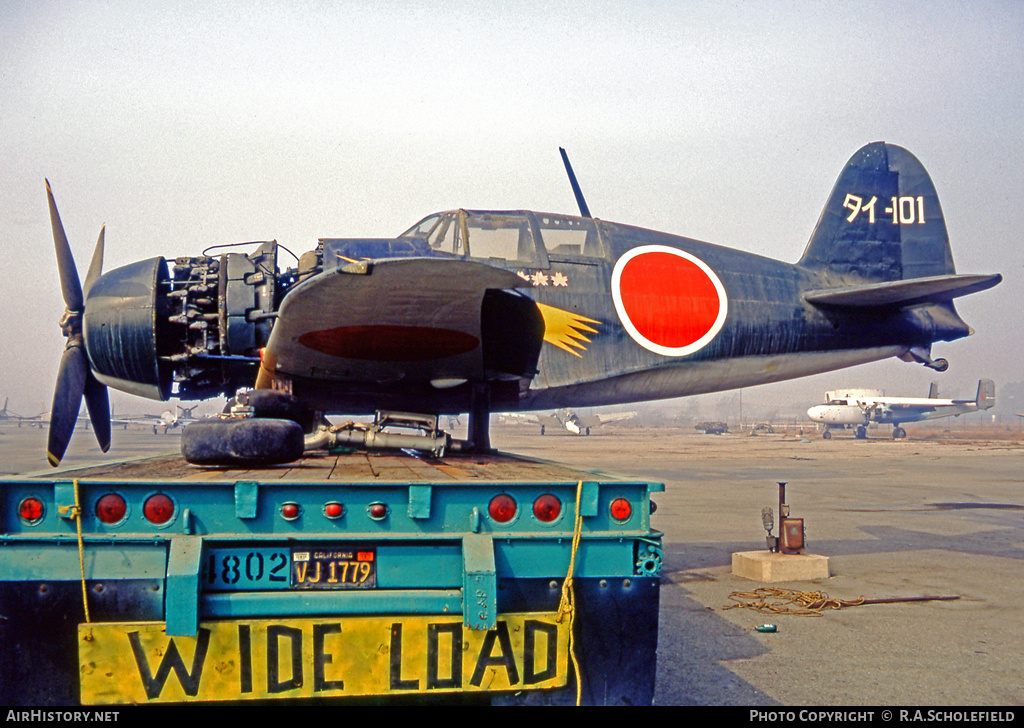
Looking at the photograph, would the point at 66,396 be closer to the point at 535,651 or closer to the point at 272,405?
the point at 272,405

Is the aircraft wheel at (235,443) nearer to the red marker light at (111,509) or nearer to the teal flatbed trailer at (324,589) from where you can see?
the teal flatbed trailer at (324,589)

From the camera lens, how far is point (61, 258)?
6.57 m

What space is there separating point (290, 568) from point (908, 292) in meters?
7.58

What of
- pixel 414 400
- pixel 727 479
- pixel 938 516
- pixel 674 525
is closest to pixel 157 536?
pixel 414 400

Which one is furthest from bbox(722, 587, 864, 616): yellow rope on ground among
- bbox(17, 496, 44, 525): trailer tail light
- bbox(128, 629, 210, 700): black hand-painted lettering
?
bbox(17, 496, 44, 525): trailer tail light

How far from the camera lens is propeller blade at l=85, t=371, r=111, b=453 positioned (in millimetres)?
6562

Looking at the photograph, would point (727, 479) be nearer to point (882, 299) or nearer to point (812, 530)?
point (812, 530)

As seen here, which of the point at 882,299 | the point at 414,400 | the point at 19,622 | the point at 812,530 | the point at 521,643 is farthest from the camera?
the point at 812,530

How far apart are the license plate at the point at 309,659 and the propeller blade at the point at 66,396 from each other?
145 inches

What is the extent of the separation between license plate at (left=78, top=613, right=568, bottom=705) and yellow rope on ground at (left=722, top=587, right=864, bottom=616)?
505 cm

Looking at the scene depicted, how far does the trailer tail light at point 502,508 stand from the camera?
11.4ft

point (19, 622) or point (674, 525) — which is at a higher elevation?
point (19, 622)

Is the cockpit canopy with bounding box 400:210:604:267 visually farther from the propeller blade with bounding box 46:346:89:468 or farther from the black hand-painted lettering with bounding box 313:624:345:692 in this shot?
the black hand-painted lettering with bounding box 313:624:345:692

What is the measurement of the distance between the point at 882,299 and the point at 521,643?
6.93 m
